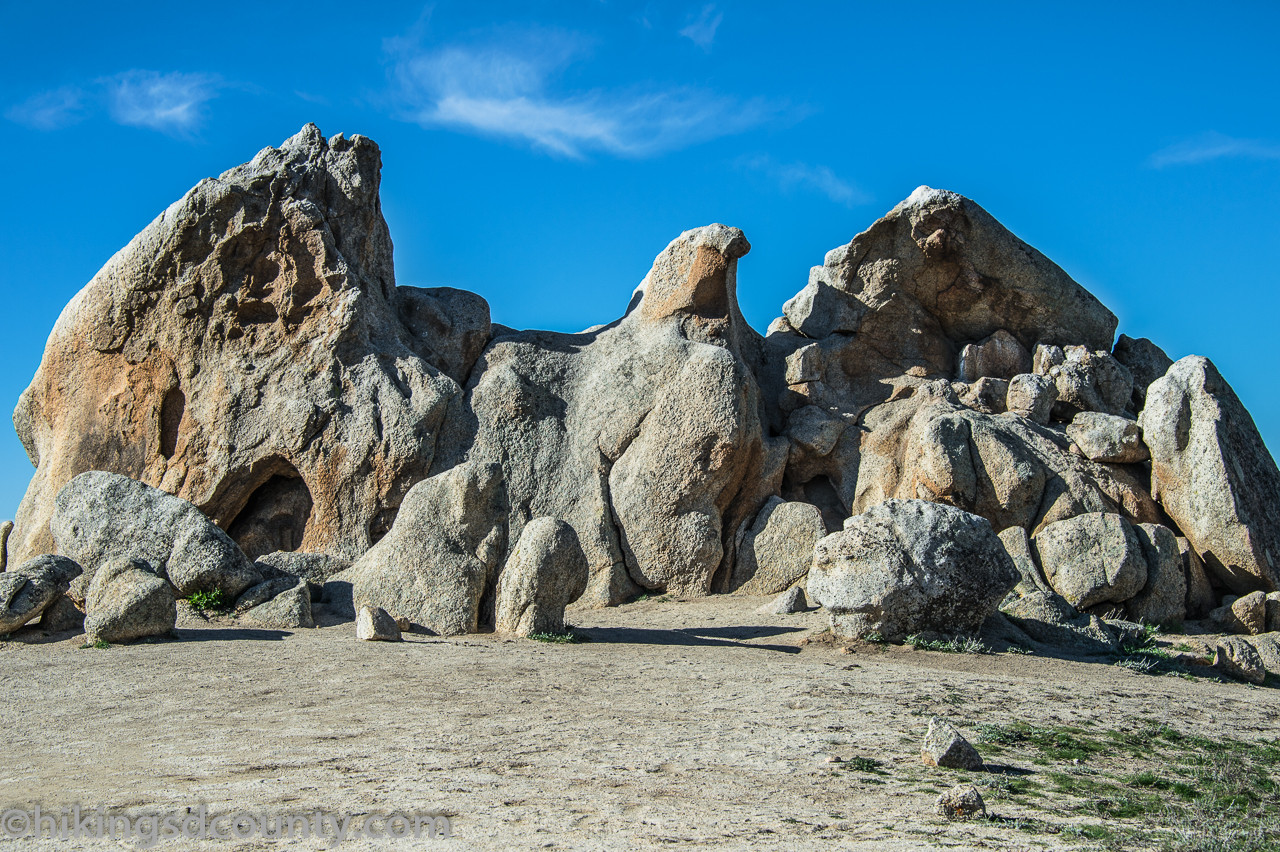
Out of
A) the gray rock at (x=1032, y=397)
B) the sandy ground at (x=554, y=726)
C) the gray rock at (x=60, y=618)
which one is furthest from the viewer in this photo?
the gray rock at (x=1032, y=397)

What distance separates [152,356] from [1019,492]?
13.7m

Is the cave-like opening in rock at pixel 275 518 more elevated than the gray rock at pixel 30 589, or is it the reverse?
the cave-like opening in rock at pixel 275 518

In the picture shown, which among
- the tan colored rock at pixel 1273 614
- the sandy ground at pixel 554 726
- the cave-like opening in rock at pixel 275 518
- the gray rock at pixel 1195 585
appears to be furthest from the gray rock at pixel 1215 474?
the cave-like opening in rock at pixel 275 518

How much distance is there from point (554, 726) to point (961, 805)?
3.02 m

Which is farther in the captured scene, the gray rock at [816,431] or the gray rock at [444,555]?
the gray rock at [816,431]

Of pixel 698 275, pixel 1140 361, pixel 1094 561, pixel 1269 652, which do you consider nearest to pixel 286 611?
pixel 698 275

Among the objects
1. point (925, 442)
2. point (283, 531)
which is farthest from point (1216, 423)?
point (283, 531)

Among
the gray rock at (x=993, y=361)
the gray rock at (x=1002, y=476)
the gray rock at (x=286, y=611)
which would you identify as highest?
the gray rock at (x=993, y=361)

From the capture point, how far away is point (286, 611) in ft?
42.3

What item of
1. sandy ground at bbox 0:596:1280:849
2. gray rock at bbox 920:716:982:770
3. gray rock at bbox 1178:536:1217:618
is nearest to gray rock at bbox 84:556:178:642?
sandy ground at bbox 0:596:1280:849

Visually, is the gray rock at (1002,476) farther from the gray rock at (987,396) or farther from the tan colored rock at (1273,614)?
the tan colored rock at (1273,614)

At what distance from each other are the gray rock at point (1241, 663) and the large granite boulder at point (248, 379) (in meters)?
10.9

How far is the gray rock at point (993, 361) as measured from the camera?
771 inches

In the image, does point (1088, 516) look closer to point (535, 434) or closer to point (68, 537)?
point (535, 434)
